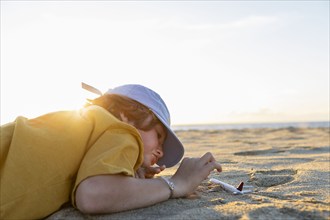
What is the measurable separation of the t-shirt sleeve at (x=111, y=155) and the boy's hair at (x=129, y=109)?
21cm

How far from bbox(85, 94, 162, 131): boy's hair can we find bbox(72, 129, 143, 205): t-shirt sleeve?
0.21 m

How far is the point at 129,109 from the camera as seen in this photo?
2.08 m

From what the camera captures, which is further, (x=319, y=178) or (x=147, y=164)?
(x=319, y=178)

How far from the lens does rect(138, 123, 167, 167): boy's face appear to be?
6.92 feet

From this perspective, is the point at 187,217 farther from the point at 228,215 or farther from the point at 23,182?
the point at 23,182

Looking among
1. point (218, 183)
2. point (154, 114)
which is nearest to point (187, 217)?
point (154, 114)

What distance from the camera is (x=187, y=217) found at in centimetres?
178

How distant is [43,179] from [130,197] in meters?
0.38

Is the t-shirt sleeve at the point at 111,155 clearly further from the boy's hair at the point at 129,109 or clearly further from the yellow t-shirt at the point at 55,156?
the boy's hair at the point at 129,109

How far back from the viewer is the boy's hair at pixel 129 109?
2.07m

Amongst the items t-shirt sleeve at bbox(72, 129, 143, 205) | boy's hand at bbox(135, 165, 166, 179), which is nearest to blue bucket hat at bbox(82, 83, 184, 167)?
boy's hand at bbox(135, 165, 166, 179)

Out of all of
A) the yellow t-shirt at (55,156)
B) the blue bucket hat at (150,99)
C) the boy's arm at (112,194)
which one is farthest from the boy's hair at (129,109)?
the boy's arm at (112,194)

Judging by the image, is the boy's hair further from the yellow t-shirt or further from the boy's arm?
the boy's arm

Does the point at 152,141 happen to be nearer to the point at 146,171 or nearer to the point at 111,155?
the point at 146,171
